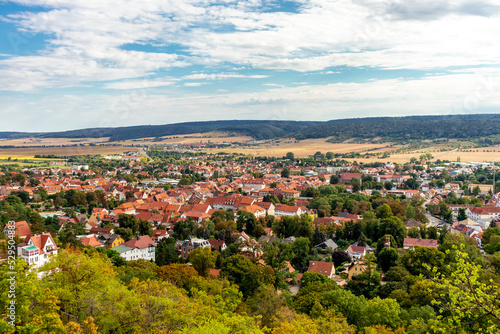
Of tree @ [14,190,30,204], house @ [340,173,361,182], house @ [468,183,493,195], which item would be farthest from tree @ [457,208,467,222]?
tree @ [14,190,30,204]

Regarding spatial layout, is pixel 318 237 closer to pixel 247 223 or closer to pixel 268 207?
pixel 247 223

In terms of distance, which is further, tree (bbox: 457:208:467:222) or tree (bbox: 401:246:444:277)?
tree (bbox: 457:208:467:222)

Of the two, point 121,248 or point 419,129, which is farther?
point 419,129

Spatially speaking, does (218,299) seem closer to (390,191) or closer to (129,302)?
(129,302)

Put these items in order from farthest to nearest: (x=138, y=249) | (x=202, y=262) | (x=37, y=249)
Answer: (x=138, y=249)
(x=202, y=262)
(x=37, y=249)

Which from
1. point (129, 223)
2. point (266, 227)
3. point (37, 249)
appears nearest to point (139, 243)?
point (129, 223)

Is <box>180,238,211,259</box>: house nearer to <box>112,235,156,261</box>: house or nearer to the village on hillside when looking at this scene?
the village on hillside
